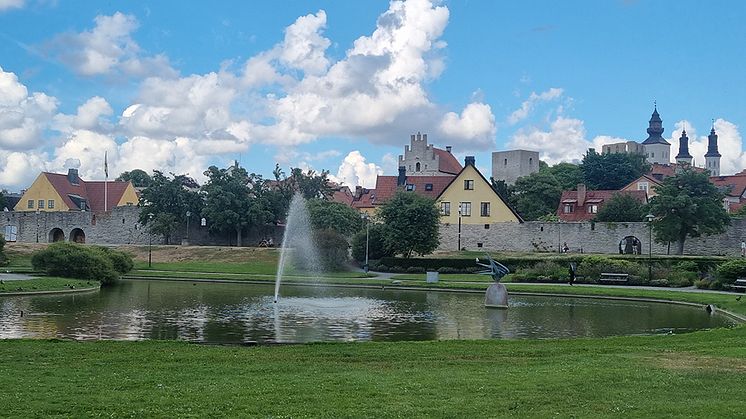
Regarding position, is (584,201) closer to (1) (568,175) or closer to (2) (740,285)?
(1) (568,175)

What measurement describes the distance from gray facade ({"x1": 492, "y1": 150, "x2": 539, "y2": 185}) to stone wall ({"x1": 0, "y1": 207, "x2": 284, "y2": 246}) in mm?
64964

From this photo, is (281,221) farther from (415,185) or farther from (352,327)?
(352,327)

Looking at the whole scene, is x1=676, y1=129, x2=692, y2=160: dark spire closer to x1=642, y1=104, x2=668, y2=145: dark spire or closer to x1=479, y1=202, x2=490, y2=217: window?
x1=642, y1=104, x2=668, y2=145: dark spire

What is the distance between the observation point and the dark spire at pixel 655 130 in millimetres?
186125

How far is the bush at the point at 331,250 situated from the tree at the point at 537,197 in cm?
4029

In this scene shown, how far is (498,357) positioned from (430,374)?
8.96 ft

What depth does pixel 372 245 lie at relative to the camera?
54.9 meters

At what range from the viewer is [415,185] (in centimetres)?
8225

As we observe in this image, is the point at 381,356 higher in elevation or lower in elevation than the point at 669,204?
lower

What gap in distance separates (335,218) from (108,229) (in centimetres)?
2473

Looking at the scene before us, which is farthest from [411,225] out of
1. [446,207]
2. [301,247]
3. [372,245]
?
[446,207]

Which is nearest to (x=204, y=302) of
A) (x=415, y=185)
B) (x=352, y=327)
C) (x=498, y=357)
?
(x=352, y=327)

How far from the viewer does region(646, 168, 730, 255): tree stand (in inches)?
2119

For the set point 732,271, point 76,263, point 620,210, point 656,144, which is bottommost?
point 732,271
